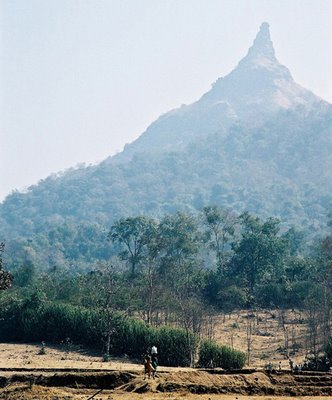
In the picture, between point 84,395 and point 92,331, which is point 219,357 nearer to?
point 92,331

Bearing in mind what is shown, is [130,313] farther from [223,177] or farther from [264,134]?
[264,134]

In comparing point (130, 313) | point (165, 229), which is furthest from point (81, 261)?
point (130, 313)

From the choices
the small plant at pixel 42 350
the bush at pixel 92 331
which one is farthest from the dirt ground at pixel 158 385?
the small plant at pixel 42 350

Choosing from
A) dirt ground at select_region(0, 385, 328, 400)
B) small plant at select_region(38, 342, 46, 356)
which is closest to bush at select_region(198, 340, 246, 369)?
small plant at select_region(38, 342, 46, 356)

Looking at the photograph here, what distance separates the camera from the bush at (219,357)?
29.8 m

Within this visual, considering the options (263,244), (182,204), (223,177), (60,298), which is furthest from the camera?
(223,177)

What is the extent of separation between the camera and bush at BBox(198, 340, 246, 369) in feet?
97.8

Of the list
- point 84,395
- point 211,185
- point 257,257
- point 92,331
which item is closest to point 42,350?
point 92,331

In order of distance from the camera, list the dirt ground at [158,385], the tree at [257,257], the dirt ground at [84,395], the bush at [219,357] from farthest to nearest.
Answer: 1. the tree at [257,257]
2. the bush at [219,357]
3. the dirt ground at [158,385]
4. the dirt ground at [84,395]

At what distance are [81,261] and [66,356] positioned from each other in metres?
75.6

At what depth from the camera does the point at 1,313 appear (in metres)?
41.4

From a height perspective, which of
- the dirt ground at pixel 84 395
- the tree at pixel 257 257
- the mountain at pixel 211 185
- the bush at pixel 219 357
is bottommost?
the bush at pixel 219 357

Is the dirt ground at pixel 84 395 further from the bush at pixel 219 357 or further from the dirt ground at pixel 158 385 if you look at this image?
the bush at pixel 219 357

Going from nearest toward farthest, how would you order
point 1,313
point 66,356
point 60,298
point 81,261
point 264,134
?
point 66,356, point 1,313, point 60,298, point 81,261, point 264,134
